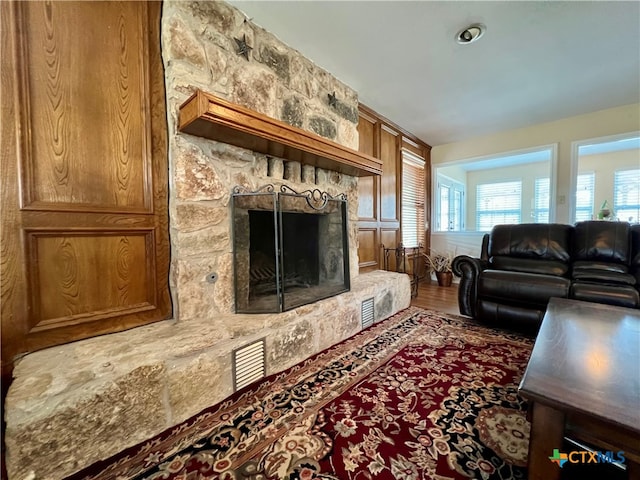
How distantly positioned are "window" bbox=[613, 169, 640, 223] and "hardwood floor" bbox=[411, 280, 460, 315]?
361 cm

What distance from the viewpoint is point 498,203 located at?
599cm

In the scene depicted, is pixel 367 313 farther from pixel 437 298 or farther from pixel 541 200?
pixel 541 200

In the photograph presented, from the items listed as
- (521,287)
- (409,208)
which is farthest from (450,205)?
(521,287)

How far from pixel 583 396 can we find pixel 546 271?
6.74 ft

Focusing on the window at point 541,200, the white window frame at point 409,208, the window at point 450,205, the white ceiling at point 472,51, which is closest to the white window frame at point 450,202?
the window at point 450,205

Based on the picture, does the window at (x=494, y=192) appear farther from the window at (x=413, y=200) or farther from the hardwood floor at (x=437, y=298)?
the hardwood floor at (x=437, y=298)

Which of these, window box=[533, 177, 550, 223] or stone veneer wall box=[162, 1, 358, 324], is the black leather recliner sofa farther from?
window box=[533, 177, 550, 223]

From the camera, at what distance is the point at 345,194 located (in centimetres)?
261

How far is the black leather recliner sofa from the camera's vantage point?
2.01m

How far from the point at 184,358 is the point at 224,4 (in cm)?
208

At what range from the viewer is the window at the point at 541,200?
17.5ft

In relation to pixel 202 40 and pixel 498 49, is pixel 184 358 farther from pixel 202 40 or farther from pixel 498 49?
pixel 498 49

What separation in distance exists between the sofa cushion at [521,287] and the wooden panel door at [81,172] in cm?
250

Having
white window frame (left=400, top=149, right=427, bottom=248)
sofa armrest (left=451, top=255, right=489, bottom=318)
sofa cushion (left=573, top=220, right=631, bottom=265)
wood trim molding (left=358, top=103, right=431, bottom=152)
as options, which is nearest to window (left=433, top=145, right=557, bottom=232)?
white window frame (left=400, top=149, right=427, bottom=248)
